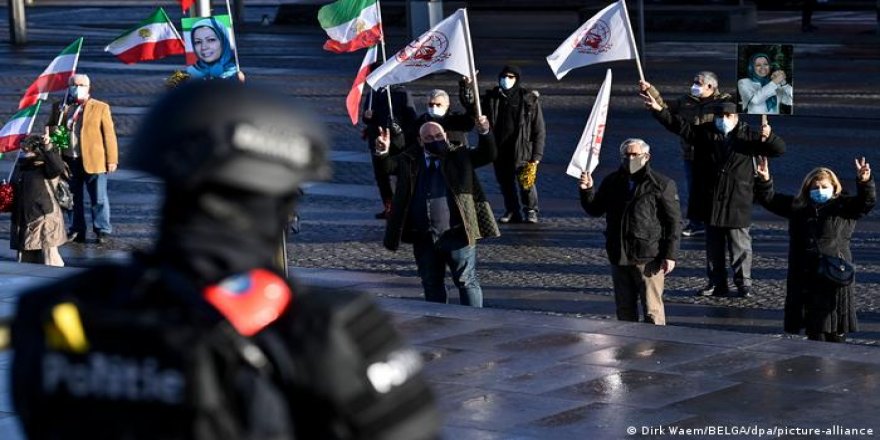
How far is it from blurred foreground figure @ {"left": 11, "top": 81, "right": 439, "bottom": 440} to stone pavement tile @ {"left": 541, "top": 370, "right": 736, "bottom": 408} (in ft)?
18.9

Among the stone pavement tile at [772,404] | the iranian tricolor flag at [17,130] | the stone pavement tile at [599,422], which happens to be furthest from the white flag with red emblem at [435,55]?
the stone pavement tile at [599,422]

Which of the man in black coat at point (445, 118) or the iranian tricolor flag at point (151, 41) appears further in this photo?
the iranian tricolor flag at point (151, 41)

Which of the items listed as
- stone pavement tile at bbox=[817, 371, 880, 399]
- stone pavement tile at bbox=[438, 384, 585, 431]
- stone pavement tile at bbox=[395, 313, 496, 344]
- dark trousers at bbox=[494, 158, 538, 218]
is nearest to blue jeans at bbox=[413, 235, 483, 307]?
stone pavement tile at bbox=[395, 313, 496, 344]

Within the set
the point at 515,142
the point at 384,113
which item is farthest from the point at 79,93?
the point at 515,142

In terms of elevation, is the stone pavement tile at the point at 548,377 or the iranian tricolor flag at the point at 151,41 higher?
the iranian tricolor flag at the point at 151,41

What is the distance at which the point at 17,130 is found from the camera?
12961mm

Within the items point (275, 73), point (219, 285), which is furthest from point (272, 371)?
point (275, 73)

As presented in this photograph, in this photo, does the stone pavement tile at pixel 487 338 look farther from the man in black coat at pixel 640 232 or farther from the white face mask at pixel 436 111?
the white face mask at pixel 436 111

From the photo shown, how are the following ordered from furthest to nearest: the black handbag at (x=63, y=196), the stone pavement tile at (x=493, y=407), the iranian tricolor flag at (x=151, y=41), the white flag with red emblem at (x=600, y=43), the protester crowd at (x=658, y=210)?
the iranian tricolor flag at (x=151, y=41) < the black handbag at (x=63, y=196) < the white flag with red emblem at (x=600, y=43) < the protester crowd at (x=658, y=210) < the stone pavement tile at (x=493, y=407)

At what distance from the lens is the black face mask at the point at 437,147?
10.8m

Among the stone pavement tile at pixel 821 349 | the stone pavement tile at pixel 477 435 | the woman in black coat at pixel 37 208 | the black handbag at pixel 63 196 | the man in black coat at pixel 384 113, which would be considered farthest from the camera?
the man in black coat at pixel 384 113

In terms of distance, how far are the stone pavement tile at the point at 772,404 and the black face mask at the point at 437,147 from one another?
3257mm

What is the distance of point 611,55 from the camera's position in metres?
12.5

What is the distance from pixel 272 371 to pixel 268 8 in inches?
1515
